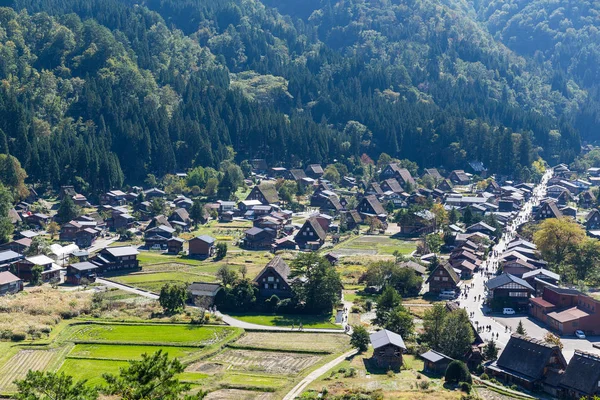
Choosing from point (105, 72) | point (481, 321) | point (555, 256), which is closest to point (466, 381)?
point (481, 321)

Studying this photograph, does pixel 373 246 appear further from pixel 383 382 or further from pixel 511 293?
pixel 383 382

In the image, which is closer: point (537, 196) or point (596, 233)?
point (596, 233)

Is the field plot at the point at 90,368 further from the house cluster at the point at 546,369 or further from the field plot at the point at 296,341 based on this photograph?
the house cluster at the point at 546,369

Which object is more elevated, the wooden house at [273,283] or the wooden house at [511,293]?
the wooden house at [273,283]

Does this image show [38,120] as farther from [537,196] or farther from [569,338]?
[569,338]

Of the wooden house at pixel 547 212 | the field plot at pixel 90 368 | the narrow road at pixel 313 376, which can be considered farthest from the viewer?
the wooden house at pixel 547 212

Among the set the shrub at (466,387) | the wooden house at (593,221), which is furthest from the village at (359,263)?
the shrub at (466,387)
